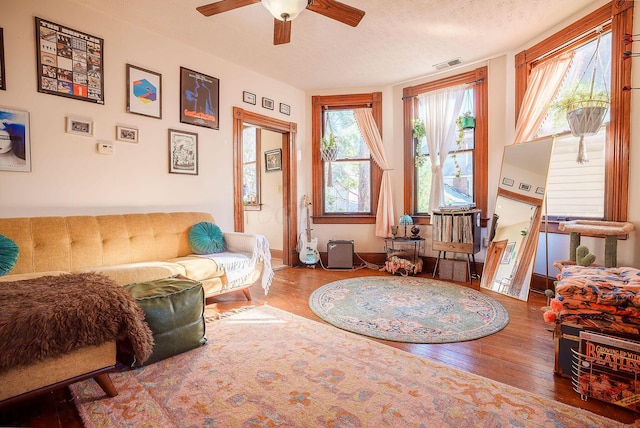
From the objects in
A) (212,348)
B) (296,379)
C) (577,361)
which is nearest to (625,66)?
(577,361)

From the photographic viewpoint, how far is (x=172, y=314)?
1.91m

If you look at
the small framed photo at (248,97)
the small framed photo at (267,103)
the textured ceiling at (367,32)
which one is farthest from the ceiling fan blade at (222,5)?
the small framed photo at (267,103)

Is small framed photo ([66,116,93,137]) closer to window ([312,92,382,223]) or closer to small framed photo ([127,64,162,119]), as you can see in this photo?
small framed photo ([127,64,162,119])

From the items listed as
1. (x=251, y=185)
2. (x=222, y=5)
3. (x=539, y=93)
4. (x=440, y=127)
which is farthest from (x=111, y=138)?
(x=539, y=93)

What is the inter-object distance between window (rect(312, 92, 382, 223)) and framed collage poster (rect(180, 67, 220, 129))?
170 centimetres

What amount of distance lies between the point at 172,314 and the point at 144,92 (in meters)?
2.50

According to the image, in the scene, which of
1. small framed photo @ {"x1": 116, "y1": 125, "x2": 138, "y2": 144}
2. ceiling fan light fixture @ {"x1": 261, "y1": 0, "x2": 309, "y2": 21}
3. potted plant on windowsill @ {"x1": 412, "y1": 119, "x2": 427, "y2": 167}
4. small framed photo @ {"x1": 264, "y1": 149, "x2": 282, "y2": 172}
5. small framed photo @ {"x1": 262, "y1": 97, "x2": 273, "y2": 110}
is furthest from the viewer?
small framed photo @ {"x1": 264, "y1": 149, "x2": 282, "y2": 172}

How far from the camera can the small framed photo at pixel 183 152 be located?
3.45 metres

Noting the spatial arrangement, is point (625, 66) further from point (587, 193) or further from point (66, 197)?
point (66, 197)

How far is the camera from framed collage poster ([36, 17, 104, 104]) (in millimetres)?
2592

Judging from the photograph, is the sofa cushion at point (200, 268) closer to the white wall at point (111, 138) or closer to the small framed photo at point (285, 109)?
the white wall at point (111, 138)

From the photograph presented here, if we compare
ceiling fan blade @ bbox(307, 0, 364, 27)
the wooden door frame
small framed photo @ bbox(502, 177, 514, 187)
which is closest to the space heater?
the wooden door frame

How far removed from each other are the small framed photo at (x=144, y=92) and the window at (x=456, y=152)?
3.43 m

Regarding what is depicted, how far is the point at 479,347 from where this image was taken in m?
2.07
